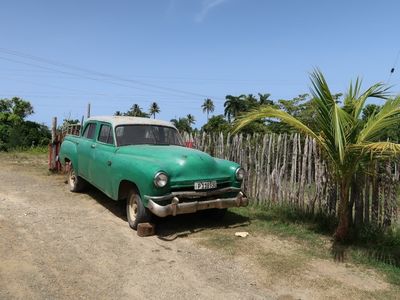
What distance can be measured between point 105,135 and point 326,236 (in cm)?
425

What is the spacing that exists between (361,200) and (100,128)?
4.86 metres

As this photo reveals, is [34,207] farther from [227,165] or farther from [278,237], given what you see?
[278,237]

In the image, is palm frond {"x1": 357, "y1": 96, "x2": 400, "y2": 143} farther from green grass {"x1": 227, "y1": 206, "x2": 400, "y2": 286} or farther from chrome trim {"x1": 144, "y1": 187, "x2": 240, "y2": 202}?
chrome trim {"x1": 144, "y1": 187, "x2": 240, "y2": 202}

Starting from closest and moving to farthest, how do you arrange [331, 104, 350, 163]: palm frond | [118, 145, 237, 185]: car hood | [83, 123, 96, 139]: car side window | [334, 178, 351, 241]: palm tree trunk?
[331, 104, 350, 163]: palm frond → [334, 178, 351, 241]: palm tree trunk → [118, 145, 237, 185]: car hood → [83, 123, 96, 139]: car side window

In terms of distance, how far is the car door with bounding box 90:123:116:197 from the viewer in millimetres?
7055

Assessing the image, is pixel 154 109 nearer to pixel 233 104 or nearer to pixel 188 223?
pixel 233 104

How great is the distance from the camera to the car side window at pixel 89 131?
840 centimetres

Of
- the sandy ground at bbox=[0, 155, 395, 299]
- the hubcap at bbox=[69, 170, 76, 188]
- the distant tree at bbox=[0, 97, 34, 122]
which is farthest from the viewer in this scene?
the distant tree at bbox=[0, 97, 34, 122]

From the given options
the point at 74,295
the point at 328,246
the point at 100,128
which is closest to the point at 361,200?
the point at 328,246

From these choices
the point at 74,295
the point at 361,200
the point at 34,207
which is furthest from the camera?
the point at 34,207

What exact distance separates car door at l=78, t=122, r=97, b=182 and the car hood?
1402 mm

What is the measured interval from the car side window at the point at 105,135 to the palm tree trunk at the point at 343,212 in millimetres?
3936

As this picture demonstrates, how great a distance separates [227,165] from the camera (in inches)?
267

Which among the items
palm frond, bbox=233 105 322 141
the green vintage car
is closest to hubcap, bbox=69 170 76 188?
the green vintage car
